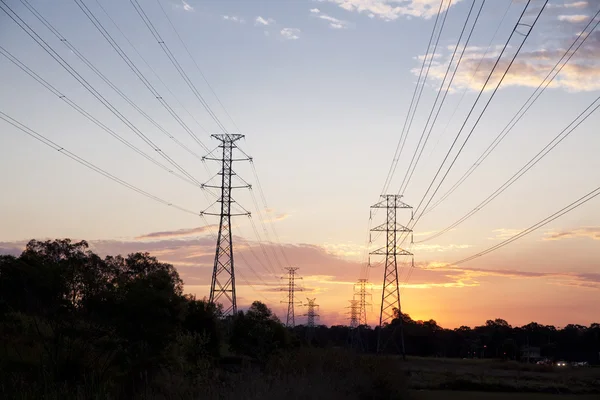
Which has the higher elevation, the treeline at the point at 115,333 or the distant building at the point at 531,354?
the treeline at the point at 115,333

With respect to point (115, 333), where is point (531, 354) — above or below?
below

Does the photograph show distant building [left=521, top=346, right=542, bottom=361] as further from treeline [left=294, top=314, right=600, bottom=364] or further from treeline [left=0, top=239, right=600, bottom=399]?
treeline [left=0, top=239, right=600, bottom=399]

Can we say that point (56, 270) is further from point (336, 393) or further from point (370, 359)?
point (336, 393)

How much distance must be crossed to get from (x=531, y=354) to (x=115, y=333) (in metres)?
147

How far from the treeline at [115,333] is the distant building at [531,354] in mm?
65920

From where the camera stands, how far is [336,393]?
28.4 metres

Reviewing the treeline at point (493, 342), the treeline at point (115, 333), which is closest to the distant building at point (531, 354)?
the treeline at point (493, 342)

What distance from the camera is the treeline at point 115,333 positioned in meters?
16.8

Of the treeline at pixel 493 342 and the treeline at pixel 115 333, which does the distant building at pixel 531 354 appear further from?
the treeline at pixel 115 333

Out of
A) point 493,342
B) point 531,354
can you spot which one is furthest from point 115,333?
point 493,342

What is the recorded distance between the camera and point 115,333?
135 ft

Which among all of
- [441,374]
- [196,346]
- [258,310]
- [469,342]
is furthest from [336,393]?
[469,342]

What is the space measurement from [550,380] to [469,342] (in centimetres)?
11634

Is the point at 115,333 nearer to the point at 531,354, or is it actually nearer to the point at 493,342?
the point at 531,354
